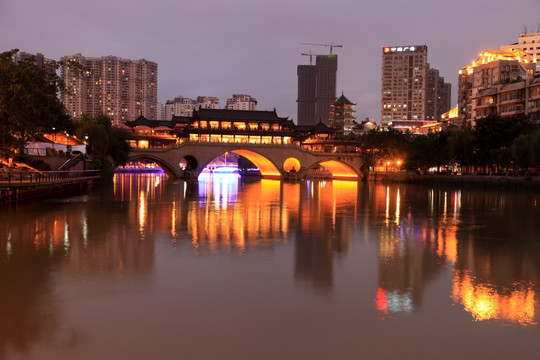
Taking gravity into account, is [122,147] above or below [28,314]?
above

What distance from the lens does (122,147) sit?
225ft

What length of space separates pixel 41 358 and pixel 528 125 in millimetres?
68232

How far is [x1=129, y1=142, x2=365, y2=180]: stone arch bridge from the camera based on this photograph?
7750cm

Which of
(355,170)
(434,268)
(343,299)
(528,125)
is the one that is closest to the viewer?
(343,299)

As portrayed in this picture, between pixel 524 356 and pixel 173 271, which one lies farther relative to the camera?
pixel 173 271

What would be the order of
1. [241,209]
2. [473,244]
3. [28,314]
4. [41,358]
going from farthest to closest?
[241,209]
[473,244]
[28,314]
[41,358]

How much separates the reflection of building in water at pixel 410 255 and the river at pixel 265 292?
0.06m

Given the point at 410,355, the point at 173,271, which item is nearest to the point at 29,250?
the point at 173,271

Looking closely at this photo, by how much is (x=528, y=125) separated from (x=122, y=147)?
5746 centimetres

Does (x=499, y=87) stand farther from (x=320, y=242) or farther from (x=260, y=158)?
(x=320, y=242)

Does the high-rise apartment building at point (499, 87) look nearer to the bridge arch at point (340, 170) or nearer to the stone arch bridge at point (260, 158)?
the bridge arch at point (340, 170)

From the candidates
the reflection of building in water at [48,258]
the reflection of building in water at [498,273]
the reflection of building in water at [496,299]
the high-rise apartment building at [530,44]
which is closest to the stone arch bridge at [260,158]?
the reflection of building in water at [48,258]

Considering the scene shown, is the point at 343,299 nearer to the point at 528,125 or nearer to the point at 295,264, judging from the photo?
the point at 295,264

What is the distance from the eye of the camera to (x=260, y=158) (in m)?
87.6
